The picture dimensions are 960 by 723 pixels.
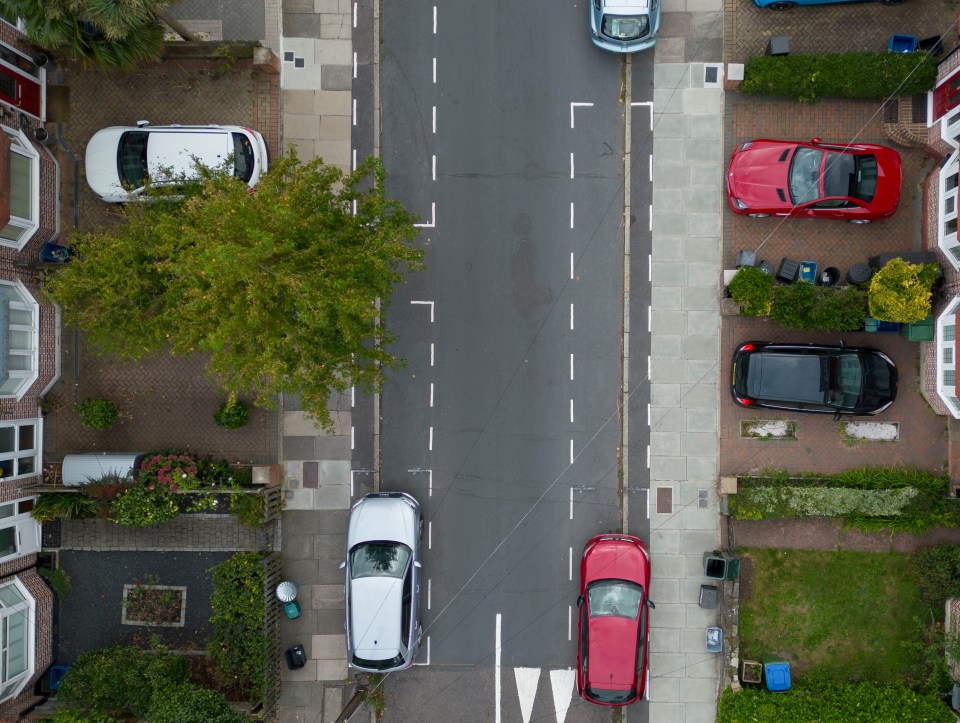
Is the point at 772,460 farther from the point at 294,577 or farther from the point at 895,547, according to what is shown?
the point at 294,577

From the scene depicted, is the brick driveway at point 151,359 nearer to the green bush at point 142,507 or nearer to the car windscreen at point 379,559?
the green bush at point 142,507

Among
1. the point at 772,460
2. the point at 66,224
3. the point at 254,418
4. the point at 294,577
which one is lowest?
the point at 294,577

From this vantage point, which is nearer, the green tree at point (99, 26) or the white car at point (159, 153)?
the green tree at point (99, 26)

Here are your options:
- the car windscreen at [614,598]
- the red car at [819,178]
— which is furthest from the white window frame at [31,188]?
the red car at [819,178]

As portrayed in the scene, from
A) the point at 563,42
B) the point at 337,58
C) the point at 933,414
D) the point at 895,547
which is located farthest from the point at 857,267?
the point at 337,58

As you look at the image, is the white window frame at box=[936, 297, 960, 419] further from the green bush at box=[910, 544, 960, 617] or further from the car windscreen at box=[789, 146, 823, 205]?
the car windscreen at box=[789, 146, 823, 205]

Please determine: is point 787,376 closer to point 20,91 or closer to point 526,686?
point 526,686
